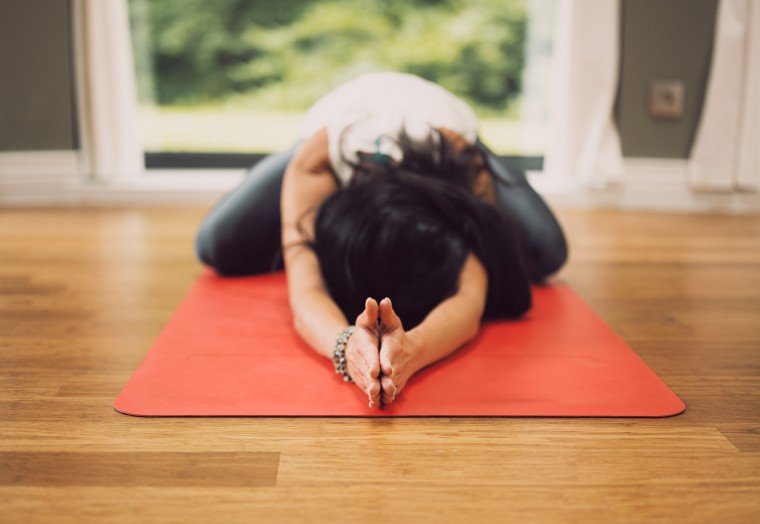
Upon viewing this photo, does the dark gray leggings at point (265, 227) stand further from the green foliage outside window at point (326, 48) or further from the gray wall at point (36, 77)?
the green foliage outside window at point (326, 48)

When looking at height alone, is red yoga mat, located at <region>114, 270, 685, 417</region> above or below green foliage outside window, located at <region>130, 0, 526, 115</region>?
below

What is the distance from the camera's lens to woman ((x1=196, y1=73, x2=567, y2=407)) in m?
1.46

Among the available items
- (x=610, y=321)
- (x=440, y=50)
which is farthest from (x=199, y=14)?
(x=610, y=321)

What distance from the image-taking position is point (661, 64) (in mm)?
3311

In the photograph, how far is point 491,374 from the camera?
1.50 meters

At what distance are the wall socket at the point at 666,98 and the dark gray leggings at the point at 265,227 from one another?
1402 mm

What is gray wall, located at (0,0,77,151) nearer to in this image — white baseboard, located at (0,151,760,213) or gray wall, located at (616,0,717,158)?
white baseboard, located at (0,151,760,213)

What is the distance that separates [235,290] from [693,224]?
6.21ft

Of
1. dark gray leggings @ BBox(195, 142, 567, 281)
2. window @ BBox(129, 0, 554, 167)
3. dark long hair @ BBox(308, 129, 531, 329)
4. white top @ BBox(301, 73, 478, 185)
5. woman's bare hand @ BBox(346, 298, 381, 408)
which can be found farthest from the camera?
window @ BBox(129, 0, 554, 167)

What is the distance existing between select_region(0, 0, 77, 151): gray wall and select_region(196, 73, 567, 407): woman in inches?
59.4

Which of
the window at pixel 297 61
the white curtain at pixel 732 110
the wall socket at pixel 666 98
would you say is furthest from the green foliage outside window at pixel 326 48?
the white curtain at pixel 732 110

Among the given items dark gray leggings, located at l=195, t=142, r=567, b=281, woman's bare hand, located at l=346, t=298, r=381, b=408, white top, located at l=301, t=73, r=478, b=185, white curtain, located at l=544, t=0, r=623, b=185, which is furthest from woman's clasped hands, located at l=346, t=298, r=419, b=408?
white curtain, located at l=544, t=0, r=623, b=185

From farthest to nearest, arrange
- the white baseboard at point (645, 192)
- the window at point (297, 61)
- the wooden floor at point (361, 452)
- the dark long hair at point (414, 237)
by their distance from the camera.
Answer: the window at point (297, 61), the white baseboard at point (645, 192), the dark long hair at point (414, 237), the wooden floor at point (361, 452)

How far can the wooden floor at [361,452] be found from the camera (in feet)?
3.43
